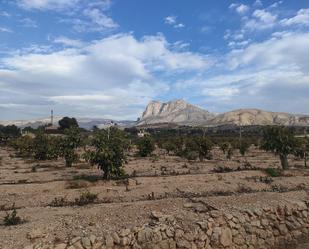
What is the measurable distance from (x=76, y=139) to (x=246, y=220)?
28497 millimetres

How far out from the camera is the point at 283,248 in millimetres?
17766

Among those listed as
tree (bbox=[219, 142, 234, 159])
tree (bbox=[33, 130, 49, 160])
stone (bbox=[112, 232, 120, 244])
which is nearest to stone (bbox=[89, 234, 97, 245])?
stone (bbox=[112, 232, 120, 244])

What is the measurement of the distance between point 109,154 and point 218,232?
14109 millimetres

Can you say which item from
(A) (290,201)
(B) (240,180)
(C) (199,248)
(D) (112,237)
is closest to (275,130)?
(B) (240,180)

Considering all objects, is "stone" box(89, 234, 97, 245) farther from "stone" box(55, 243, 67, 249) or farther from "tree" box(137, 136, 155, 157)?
"tree" box(137, 136, 155, 157)

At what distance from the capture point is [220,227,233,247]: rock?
16.5 meters

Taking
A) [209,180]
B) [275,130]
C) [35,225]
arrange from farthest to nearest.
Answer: [275,130]
[209,180]
[35,225]

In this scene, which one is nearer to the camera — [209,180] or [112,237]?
[112,237]

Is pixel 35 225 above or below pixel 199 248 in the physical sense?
above

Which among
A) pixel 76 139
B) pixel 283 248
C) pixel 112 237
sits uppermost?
pixel 76 139

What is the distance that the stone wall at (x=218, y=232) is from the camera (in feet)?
48.2

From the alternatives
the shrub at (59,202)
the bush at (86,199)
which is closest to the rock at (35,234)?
the shrub at (59,202)

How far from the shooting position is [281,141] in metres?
37.9

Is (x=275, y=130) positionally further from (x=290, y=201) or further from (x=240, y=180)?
(x=290, y=201)
